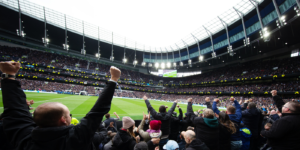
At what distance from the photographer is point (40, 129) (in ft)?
3.87

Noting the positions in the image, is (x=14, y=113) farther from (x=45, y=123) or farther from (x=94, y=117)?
(x=94, y=117)

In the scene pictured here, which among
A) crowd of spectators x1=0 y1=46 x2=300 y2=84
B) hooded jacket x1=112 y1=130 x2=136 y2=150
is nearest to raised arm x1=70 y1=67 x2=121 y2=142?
hooded jacket x1=112 y1=130 x2=136 y2=150

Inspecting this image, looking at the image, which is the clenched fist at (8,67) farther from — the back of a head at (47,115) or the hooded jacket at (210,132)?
the hooded jacket at (210,132)

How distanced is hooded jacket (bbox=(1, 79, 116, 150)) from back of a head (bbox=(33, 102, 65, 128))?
8 cm

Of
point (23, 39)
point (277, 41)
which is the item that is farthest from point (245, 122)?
point (23, 39)

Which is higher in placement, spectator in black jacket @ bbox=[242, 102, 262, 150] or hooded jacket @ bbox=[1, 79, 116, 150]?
hooded jacket @ bbox=[1, 79, 116, 150]

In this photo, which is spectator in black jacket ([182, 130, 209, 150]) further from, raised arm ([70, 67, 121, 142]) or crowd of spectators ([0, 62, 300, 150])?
raised arm ([70, 67, 121, 142])

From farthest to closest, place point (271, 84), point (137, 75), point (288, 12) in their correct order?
point (137, 75) → point (271, 84) → point (288, 12)

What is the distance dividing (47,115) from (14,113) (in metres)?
0.62

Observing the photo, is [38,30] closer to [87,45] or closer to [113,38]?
[87,45]

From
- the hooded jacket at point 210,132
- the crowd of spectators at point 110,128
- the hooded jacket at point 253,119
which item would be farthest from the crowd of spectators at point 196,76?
the hooded jacket at point 210,132

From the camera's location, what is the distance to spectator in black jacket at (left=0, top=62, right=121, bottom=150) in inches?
48.3

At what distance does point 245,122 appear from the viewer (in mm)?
4574

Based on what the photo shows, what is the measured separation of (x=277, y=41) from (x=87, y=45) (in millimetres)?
53521
